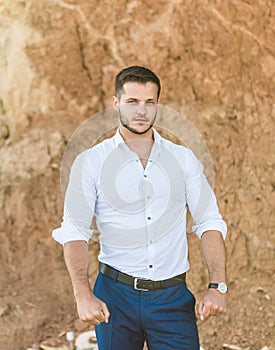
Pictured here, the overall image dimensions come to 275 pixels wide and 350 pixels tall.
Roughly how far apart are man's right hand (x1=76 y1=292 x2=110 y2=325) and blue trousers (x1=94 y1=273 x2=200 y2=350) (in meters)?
0.23

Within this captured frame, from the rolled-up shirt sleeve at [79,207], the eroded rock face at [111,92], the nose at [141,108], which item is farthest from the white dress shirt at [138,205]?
the eroded rock face at [111,92]

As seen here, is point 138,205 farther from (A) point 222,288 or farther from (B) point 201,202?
(A) point 222,288

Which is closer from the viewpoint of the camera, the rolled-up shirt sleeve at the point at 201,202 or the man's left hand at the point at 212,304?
the man's left hand at the point at 212,304

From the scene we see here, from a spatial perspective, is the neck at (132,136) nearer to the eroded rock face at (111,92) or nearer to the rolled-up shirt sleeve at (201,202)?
the rolled-up shirt sleeve at (201,202)

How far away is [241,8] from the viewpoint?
4309 mm

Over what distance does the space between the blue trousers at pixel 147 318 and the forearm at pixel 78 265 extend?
0.20 m

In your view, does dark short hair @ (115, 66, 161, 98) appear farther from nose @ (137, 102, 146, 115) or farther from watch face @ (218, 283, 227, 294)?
watch face @ (218, 283, 227, 294)

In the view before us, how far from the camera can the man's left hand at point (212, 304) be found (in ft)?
6.86

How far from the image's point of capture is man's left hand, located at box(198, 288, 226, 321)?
209 cm

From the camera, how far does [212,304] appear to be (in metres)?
2.10

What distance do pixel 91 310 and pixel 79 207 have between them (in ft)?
1.21

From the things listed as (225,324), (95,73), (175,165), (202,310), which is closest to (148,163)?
(175,165)

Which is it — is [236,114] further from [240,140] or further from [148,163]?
[148,163]

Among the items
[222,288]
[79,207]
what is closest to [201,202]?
[222,288]
